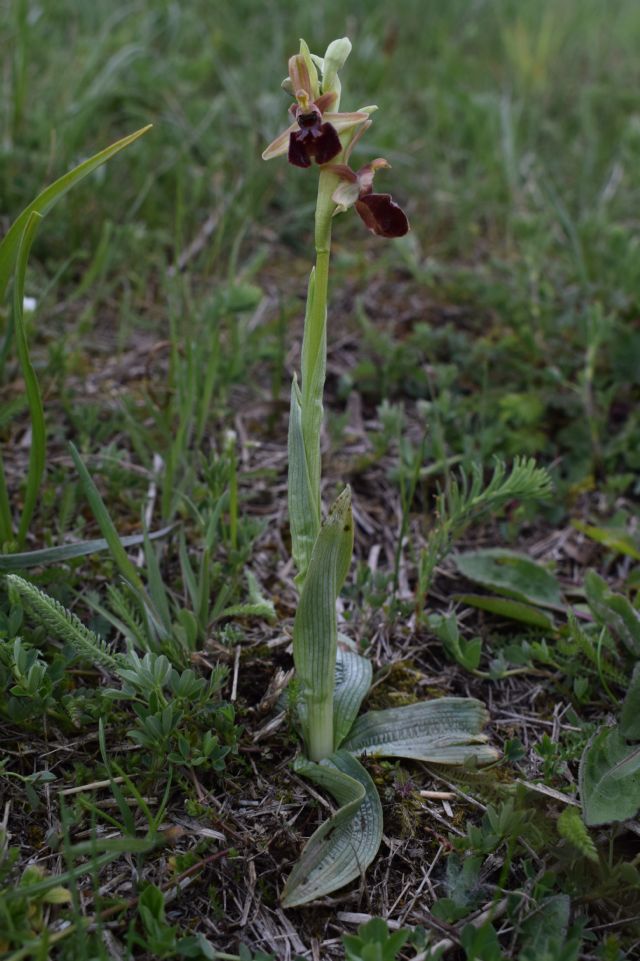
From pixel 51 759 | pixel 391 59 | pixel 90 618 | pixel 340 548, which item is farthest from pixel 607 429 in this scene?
pixel 391 59

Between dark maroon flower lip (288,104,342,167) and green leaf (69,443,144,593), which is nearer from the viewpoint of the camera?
dark maroon flower lip (288,104,342,167)

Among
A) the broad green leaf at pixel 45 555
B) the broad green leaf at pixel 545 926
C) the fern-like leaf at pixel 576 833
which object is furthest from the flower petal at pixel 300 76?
the broad green leaf at pixel 545 926

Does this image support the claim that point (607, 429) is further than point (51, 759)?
Yes

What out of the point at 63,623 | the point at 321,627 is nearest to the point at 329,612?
the point at 321,627

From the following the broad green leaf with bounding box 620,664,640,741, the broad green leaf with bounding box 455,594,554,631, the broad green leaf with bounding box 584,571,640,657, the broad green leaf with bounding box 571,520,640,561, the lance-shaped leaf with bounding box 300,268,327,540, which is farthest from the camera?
the broad green leaf with bounding box 571,520,640,561

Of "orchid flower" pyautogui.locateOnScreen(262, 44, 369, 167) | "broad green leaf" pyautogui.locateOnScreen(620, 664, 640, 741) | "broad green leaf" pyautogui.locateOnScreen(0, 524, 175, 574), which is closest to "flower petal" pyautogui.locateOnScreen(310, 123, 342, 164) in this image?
"orchid flower" pyautogui.locateOnScreen(262, 44, 369, 167)

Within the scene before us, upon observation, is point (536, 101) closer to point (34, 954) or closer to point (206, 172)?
point (206, 172)

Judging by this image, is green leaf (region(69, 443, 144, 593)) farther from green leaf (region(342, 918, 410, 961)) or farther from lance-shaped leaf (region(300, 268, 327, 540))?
green leaf (region(342, 918, 410, 961))
